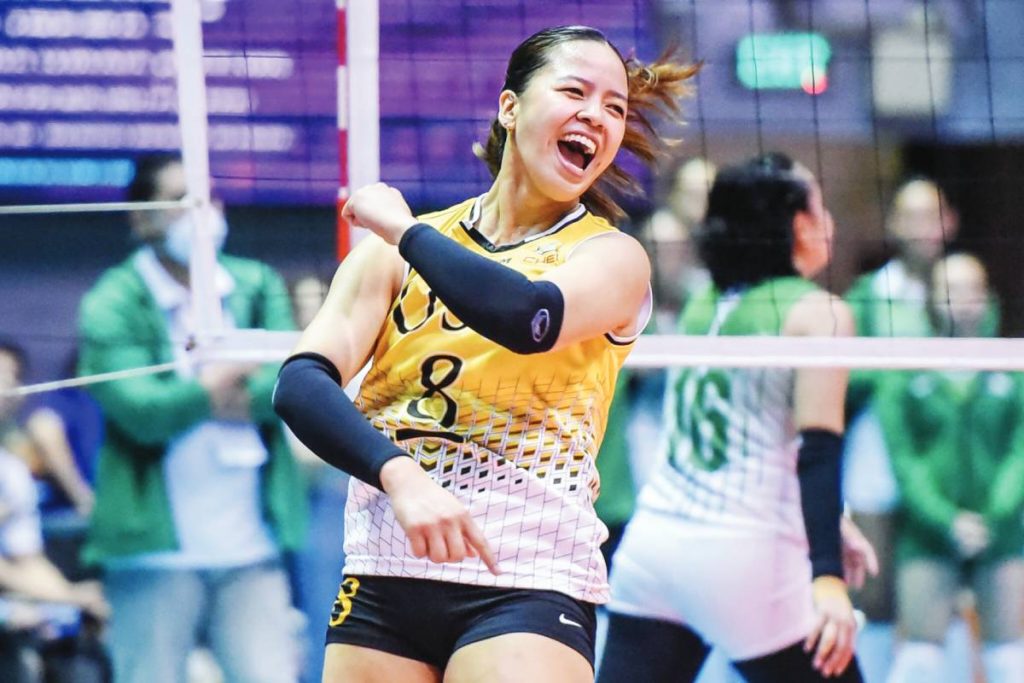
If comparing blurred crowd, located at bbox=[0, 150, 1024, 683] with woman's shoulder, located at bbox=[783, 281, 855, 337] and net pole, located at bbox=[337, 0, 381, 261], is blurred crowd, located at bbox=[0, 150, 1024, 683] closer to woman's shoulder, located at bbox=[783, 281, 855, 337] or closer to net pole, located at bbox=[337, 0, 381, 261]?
woman's shoulder, located at bbox=[783, 281, 855, 337]

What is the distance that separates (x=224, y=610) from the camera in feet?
16.3

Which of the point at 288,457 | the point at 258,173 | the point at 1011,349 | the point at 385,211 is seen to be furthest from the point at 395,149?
the point at 385,211

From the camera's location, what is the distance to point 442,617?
2330 mm

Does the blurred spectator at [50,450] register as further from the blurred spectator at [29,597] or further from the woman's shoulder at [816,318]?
the woman's shoulder at [816,318]

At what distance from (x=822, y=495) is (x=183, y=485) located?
2058mm

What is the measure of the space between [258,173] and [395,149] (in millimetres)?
500

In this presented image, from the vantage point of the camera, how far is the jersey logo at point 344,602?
242cm

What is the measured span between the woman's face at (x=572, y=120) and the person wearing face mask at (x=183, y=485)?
8.57 ft

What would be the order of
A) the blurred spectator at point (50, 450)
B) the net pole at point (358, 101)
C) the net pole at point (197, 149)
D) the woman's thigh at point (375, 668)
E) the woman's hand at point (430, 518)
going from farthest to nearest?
the blurred spectator at point (50, 450) → the net pole at point (197, 149) → the net pole at point (358, 101) → the woman's thigh at point (375, 668) → the woman's hand at point (430, 518)

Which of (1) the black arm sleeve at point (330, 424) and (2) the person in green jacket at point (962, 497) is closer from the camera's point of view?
(1) the black arm sleeve at point (330, 424)

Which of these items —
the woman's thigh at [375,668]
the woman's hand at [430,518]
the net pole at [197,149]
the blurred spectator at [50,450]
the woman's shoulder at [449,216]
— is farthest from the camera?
the blurred spectator at [50,450]

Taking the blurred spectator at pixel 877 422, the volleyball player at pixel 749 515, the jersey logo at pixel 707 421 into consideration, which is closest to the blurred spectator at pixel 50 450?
the volleyball player at pixel 749 515

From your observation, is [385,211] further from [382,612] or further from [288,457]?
[288,457]

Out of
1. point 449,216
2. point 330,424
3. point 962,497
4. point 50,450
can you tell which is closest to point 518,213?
point 449,216
